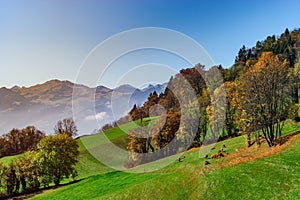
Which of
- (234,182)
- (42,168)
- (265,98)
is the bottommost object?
(234,182)

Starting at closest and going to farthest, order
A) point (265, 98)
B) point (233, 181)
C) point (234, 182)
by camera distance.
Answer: point (234, 182) → point (233, 181) → point (265, 98)

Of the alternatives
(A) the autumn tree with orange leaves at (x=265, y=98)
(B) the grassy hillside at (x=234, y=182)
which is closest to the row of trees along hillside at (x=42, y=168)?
(B) the grassy hillside at (x=234, y=182)

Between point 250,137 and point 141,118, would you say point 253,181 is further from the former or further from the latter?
point 141,118

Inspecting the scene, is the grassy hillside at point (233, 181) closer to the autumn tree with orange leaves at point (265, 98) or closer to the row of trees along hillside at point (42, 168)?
the autumn tree with orange leaves at point (265, 98)

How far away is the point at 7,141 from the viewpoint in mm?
116188

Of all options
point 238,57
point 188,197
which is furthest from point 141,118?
point 238,57

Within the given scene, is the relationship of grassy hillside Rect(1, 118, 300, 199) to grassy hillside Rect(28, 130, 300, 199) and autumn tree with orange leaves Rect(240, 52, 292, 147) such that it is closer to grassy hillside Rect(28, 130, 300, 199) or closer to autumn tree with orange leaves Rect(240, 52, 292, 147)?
grassy hillside Rect(28, 130, 300, 199)

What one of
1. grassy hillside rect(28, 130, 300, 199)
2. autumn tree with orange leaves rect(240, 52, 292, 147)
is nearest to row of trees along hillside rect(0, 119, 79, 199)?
grassy hillside rect(28, 130, 300, 199)

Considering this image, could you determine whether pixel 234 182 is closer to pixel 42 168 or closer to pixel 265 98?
pixel 265 98

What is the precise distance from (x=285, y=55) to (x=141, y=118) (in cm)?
9262

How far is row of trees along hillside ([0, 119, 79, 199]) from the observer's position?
60.4 meters

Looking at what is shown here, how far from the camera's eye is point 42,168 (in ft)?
198

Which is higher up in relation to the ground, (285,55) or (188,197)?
(285,55)

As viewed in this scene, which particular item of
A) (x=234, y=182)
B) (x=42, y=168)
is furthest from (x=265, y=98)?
(x=42, y=168)
